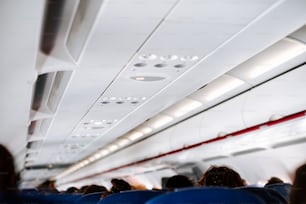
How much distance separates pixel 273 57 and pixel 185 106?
11.4 feet

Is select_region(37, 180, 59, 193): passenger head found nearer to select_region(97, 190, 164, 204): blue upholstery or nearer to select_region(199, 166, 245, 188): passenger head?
select_region(97, 190, 164, 204): blue upholstery

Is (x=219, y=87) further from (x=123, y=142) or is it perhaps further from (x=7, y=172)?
(x=123, y=142)

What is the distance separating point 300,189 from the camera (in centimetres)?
208

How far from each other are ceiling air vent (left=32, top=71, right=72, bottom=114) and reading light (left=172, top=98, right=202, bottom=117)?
2.88 metres

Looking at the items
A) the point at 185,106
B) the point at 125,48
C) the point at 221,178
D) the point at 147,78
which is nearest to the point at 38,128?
the point at 185,106

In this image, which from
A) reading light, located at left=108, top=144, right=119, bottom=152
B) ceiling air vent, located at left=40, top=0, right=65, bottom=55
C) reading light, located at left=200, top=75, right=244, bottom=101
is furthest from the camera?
reading light, located at left=108, top=144, right=119, bottom=152

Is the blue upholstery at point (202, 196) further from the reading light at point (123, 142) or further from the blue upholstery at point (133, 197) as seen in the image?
the reading light at point (123, 142)

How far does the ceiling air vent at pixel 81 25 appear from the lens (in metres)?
3.75

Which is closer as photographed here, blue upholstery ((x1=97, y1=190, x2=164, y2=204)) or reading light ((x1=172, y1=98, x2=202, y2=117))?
blue upholstery ((x1=97, y1=190, x2=164, y2=204))

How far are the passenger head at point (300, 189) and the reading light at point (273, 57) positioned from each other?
12.7ft

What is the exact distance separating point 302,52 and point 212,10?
239 centimetres

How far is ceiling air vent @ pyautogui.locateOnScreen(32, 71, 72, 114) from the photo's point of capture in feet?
19.6

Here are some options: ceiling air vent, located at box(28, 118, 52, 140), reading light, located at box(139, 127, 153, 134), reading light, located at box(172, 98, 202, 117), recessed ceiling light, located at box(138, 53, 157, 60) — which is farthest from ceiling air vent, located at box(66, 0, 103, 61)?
reading light, located at box(139, 127, 153, 134)

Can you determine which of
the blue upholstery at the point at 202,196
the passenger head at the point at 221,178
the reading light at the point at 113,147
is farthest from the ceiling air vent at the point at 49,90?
the reading light at the point at 113,147
